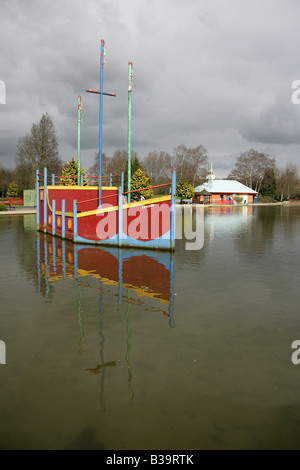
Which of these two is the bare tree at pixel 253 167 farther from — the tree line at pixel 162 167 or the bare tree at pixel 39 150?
the bare tree at pixel 39 150

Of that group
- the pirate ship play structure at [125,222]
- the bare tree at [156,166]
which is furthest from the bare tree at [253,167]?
the pirate ship play structure at [125,222]

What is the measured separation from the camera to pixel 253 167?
8638cm

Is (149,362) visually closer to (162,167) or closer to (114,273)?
(114,273)

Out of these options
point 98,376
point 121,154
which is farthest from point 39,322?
point 121,154

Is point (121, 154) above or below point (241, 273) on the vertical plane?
above

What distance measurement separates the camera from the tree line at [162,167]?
44.8 metres

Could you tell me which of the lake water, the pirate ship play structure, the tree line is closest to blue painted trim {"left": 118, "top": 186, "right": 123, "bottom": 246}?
the pirate ship play structure

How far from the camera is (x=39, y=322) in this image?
17.5ft

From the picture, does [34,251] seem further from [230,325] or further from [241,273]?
[230,325]

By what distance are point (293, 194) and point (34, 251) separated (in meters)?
101

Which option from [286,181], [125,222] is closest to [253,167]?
[286,181]

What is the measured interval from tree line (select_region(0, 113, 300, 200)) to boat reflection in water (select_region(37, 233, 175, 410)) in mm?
26877

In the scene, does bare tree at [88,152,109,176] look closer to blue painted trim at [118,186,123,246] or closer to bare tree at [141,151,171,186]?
bare tree at [141,151,171,186]

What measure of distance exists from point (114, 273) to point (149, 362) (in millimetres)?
4792
